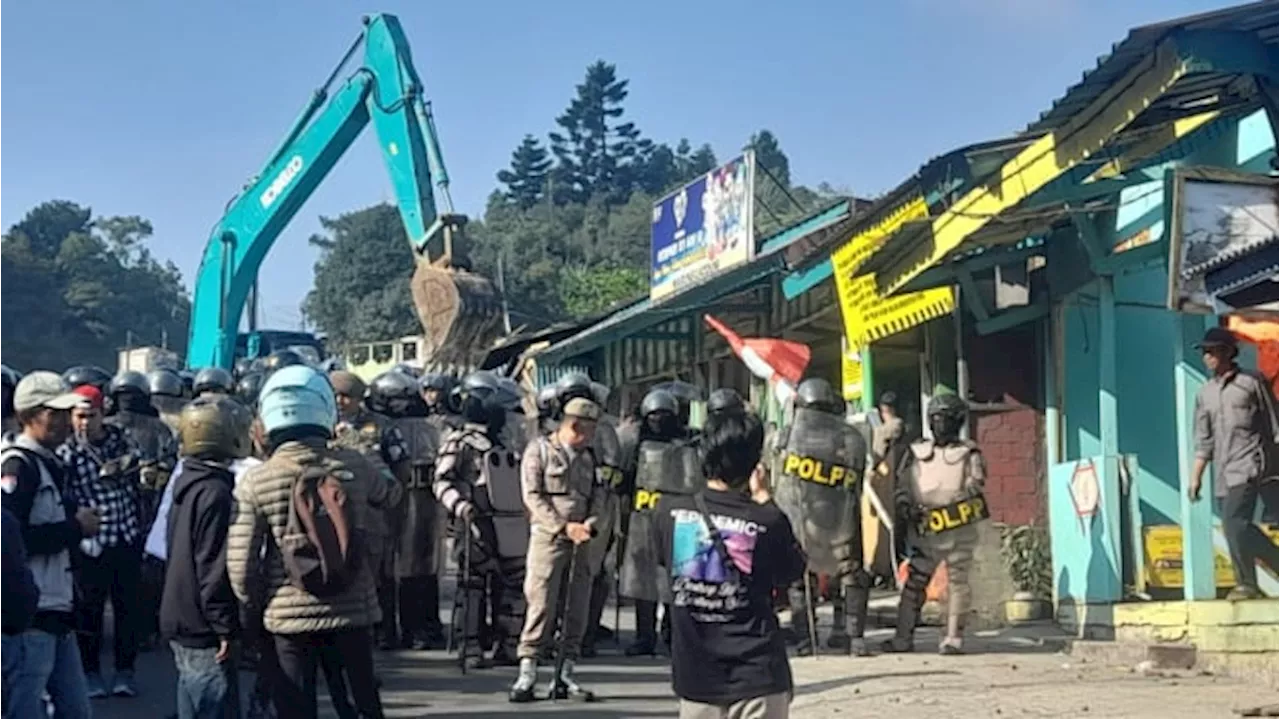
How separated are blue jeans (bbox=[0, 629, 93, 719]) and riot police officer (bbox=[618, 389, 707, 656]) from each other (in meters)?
5.43

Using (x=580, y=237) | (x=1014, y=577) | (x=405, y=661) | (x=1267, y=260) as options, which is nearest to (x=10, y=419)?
(x=405, y=661)

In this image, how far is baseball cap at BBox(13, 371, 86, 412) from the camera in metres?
6.91

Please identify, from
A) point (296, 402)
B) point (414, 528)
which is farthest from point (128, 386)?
point (296, 402)

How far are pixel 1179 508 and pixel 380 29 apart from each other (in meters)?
14.0

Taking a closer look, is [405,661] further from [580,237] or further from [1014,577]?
[580,237]

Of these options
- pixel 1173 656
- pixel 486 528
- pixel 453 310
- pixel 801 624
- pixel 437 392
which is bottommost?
pixel 1173 656

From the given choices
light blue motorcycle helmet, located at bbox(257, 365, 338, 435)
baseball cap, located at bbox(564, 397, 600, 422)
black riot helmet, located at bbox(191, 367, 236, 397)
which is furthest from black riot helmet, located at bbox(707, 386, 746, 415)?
light blue motorcycle helmet, located at bbox(257, 365, 338, 435)

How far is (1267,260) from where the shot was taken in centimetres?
758

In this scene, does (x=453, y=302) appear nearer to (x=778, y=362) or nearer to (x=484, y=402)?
(x=778, y=362)

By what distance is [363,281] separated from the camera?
7650 centimetres

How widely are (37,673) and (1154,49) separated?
5.99 metres

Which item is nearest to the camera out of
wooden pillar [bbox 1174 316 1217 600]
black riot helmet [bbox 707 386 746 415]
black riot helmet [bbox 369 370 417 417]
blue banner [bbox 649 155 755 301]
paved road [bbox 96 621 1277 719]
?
paved road [bbox 96 621 1277 719]

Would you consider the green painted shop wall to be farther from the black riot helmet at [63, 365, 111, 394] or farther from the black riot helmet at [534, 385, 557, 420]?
the black riot helmet at [63, 365, 111, 394]

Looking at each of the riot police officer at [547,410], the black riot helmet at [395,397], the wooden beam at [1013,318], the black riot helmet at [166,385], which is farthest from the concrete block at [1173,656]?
the black riot helmet at [166,385]
